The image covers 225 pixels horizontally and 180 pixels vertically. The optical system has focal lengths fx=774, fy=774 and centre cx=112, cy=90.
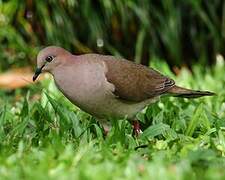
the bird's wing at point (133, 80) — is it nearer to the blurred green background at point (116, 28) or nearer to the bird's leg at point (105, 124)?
the bird's leg at point (105, 124)

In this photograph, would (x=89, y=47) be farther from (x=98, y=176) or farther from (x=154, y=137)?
(x=98, y=176)

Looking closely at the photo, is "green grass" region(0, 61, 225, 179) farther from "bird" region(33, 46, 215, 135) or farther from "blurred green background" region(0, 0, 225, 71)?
"blurred green background" region(0, 0, 225, 71)

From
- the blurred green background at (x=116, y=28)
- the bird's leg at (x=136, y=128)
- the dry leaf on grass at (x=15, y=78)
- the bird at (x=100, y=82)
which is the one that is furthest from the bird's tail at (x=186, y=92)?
the blurred green background at (x=116, y=28)

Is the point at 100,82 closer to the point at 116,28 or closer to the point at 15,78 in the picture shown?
the point at 15,78

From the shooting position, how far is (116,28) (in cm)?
920

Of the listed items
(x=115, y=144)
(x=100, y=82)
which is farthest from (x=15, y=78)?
(x=115, y=144)

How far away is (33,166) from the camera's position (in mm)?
4160

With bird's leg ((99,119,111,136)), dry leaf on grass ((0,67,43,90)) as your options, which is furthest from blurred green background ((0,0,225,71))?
bird's leg ((99,119,111,136))

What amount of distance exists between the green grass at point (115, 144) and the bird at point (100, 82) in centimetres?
13

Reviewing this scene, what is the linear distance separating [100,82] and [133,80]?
454mm

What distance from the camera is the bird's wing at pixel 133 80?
548 cm

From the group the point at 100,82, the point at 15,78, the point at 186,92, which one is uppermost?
the point at 100,82

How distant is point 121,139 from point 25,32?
13.6ft

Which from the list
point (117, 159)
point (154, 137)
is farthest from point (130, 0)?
point (117, 159)
